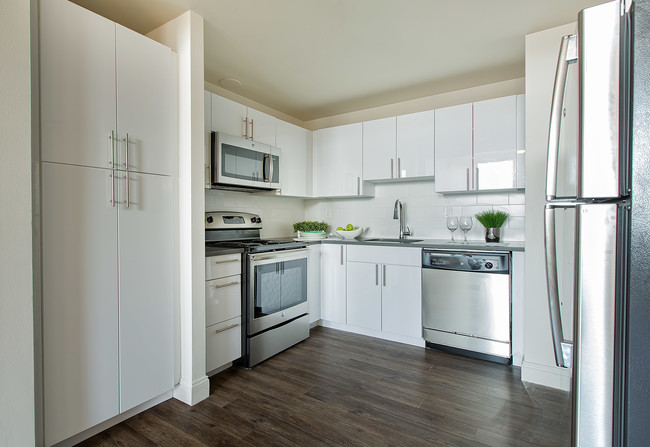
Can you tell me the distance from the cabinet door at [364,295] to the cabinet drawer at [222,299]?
1.18m

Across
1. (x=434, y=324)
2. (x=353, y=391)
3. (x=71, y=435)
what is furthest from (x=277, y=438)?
(x=434, y=324)

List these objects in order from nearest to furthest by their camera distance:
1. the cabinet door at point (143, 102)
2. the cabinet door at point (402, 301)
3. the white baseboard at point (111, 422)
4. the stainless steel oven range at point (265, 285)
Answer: the white baseboard at point (111, 422), the cabinet door at point (143, 102), the stainless steel oven range at point (265, 285), the cabinet door at point (402, 301)

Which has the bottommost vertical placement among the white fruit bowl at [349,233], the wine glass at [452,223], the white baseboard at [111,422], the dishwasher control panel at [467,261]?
the white baseboard at [111,422]

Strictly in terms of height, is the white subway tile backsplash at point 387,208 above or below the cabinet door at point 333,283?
above

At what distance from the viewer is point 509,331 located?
98.7 inches

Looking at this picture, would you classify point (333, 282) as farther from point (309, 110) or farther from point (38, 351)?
point (38, 351)

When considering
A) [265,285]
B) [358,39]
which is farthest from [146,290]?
[358,39]

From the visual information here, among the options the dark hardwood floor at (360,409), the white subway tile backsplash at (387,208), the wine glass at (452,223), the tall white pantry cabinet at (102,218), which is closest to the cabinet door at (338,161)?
the white subway tile backsplash at (387,208)

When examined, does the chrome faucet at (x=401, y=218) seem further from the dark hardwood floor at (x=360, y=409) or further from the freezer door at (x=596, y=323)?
the freezer door at (x=596, y=323)

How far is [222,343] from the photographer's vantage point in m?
2.34

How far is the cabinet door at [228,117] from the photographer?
2650mm

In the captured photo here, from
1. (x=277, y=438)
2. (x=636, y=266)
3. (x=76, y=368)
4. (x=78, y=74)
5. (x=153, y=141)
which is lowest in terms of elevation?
(x=277, y=438)

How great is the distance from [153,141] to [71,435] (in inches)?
61.2

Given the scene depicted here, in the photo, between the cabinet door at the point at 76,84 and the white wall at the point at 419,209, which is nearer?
the cabinet door at the point at 76,84
